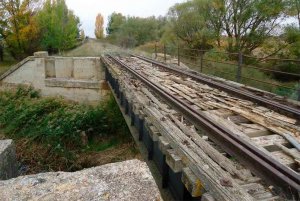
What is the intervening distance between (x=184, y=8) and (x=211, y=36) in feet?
14.2

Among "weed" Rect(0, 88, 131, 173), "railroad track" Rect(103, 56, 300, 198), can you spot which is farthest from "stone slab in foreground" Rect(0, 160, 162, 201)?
"weed" Rect(0, 88, 131, 173)

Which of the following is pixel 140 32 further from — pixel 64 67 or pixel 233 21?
pixel 64 67

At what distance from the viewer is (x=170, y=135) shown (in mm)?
3316

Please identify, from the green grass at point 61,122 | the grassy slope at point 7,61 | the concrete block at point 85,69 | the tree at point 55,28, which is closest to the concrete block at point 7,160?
the green grass at point 61,122

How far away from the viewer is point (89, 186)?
6.34 ft

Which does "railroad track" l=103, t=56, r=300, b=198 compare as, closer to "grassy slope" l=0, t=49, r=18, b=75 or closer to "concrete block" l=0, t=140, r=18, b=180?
"concrete block" l=0, t=140, r=18, b=180

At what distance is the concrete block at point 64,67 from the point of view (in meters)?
16.6

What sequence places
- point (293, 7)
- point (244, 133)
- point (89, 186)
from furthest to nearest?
point (293, 7) < point (244, 133) < point (89, 186)

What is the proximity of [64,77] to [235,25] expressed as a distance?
12.5 m

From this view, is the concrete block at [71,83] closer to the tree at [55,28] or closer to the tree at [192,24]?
the tree at [192,24]

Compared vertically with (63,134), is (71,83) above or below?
above

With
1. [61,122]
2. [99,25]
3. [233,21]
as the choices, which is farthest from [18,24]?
[99,25]

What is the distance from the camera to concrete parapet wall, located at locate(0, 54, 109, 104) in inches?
623

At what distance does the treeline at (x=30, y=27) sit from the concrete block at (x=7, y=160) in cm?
2727
